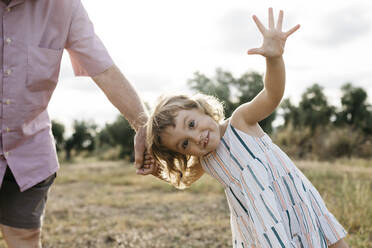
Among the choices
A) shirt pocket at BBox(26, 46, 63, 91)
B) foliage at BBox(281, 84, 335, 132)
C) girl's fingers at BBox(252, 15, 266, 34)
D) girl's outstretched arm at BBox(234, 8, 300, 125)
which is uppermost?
girl's fingers at BBox(252, 15, 266, 34)

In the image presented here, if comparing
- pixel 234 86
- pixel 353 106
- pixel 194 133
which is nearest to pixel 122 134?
pixel 234 86

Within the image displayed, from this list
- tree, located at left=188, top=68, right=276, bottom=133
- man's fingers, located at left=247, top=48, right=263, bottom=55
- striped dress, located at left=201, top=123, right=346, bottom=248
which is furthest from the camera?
tree, located at left=188, top=68, right=276, bottom=133

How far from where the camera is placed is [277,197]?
1.87 metres

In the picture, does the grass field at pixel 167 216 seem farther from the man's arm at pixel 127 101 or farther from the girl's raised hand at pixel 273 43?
the girl's raised hand at pixel 273 43

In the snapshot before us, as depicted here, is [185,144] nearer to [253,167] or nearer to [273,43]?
[253,167]

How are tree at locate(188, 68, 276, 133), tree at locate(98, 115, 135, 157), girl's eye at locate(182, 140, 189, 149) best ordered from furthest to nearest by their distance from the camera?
tree at locate(98, 115, 135, 157)
tree at locate(188, 68, 276, 133)
girl's eye at locate(182, 140, 189, 149)

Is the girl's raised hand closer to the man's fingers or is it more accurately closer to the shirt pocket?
the man's fingers

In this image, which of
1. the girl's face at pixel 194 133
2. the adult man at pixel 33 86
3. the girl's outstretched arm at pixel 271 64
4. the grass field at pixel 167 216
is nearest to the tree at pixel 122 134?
the grass field at pixel 167 216

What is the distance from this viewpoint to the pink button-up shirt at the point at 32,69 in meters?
1.66

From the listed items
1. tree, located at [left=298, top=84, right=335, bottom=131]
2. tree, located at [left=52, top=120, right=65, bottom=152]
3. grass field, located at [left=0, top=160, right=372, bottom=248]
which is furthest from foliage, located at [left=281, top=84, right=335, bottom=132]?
tree, located at [left=52, top=120, right=65, bottom=152]

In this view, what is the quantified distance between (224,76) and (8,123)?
1642 centimetres

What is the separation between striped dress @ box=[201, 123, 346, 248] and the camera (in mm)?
1788

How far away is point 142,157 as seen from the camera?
212 centimetres

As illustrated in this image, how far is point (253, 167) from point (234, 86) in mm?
15515
